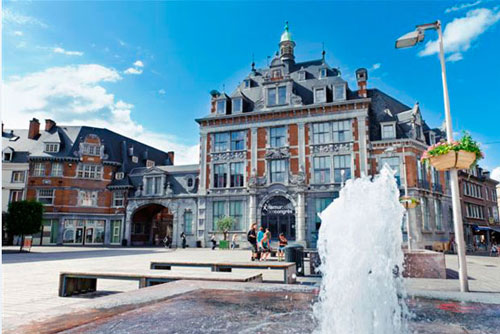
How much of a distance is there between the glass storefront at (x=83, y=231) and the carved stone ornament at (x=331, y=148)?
24.4 meters

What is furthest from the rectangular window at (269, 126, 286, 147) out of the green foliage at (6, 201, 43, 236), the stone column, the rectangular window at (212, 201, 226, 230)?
the green foliage at (6, 201, 43, 236)

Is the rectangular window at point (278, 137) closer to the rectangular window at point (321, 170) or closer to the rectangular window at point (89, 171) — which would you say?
the rectangular window at point (321, 170)

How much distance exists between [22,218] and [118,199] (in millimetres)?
12602

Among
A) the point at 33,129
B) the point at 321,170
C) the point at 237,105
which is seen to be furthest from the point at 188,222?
the point at 33,129

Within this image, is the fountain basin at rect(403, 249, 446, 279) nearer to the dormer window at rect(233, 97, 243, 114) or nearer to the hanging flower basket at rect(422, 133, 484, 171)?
the hanging flower basket at rect(422, 133, 484, 171)

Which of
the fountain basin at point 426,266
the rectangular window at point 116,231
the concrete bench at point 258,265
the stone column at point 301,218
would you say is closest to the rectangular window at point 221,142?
the stone column at point 301,218

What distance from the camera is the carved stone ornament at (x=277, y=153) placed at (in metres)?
31.4

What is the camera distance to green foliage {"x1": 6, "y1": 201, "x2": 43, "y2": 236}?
27.1 meters

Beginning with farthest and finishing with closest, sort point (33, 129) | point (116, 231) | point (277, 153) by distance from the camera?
1. point (33, 129)
2. point (116, 231)
3. point (277, 153)

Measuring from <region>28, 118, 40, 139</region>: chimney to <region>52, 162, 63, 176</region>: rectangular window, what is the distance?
6191 millimetres

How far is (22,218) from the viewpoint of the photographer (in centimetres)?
2722

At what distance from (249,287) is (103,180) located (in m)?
37.1

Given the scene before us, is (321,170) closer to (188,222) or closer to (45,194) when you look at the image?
(188,222)

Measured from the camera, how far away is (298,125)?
3148 centimetres
